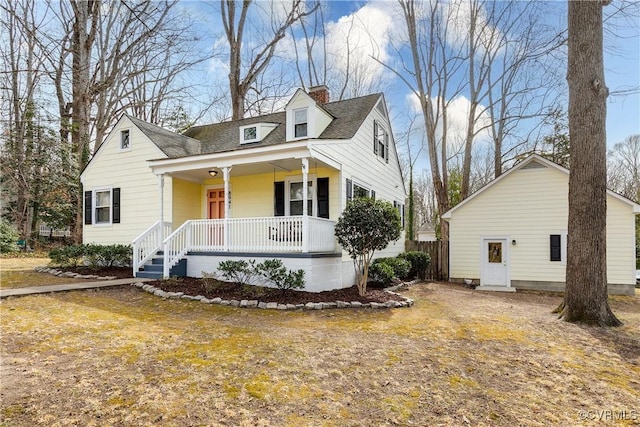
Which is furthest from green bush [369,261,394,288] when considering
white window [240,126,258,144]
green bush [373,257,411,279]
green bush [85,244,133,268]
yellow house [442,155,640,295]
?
green bush [85,244,133,268]

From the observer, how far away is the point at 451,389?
374 cm

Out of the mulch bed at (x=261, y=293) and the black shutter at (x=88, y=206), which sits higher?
the black shutter at (x=88, y=206)

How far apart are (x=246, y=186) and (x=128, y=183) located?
15.8 feet

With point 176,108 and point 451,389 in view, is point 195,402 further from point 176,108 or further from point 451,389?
point 176,108

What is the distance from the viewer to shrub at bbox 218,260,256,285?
945 cm

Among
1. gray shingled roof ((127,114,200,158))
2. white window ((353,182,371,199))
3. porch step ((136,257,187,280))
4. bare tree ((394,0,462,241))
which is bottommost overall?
porch step ((136,257,187,280))

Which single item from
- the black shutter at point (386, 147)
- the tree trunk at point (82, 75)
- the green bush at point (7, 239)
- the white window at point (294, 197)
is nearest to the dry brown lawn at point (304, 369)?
the white window at point (294, 197)

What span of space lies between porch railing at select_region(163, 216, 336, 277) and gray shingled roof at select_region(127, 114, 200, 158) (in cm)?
381

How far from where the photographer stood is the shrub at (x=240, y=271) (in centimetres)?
945

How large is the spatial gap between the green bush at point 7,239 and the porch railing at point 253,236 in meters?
14.9

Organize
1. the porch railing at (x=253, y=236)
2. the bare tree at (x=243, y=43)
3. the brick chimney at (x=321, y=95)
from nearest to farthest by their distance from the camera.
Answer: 1. the porch railing at (x=253, y=236)
2. the brick chimney at (x=321, y=95)
3. the bare tree at (x=243, y=43)

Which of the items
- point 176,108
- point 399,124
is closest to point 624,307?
point 399,124

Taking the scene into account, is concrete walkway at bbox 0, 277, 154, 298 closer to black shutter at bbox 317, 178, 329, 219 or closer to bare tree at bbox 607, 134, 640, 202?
black shutter at bbox 317, 178, 329, 219

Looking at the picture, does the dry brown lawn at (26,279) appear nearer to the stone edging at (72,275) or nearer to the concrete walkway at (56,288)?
the stone edging at (72,275)
